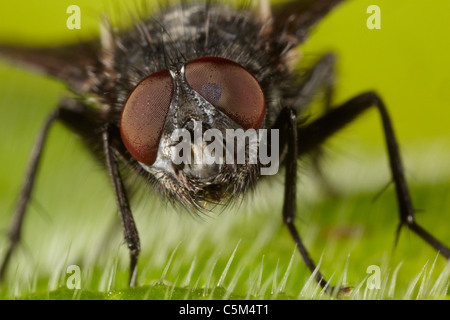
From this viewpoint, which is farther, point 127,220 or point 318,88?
point 318,88

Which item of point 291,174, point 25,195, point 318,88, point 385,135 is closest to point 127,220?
point 291,174

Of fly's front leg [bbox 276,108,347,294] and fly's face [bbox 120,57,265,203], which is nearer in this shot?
fly's face [bbox 120,57,265,203]

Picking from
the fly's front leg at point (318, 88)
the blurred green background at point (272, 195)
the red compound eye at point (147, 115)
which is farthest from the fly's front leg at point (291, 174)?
the red compound eye at point (147, 115)

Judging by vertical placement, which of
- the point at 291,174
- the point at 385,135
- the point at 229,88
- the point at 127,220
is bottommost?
the point at 127,220

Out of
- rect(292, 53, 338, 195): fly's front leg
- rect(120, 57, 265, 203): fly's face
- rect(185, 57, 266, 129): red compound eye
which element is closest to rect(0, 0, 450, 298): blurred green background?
rect(292, 53, 338, 195): fly's front leg

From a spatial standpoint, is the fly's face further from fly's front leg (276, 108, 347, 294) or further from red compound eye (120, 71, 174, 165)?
fly's front leg (276, 108, 347, 294)

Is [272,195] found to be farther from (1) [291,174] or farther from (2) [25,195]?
(2) [25,195]
